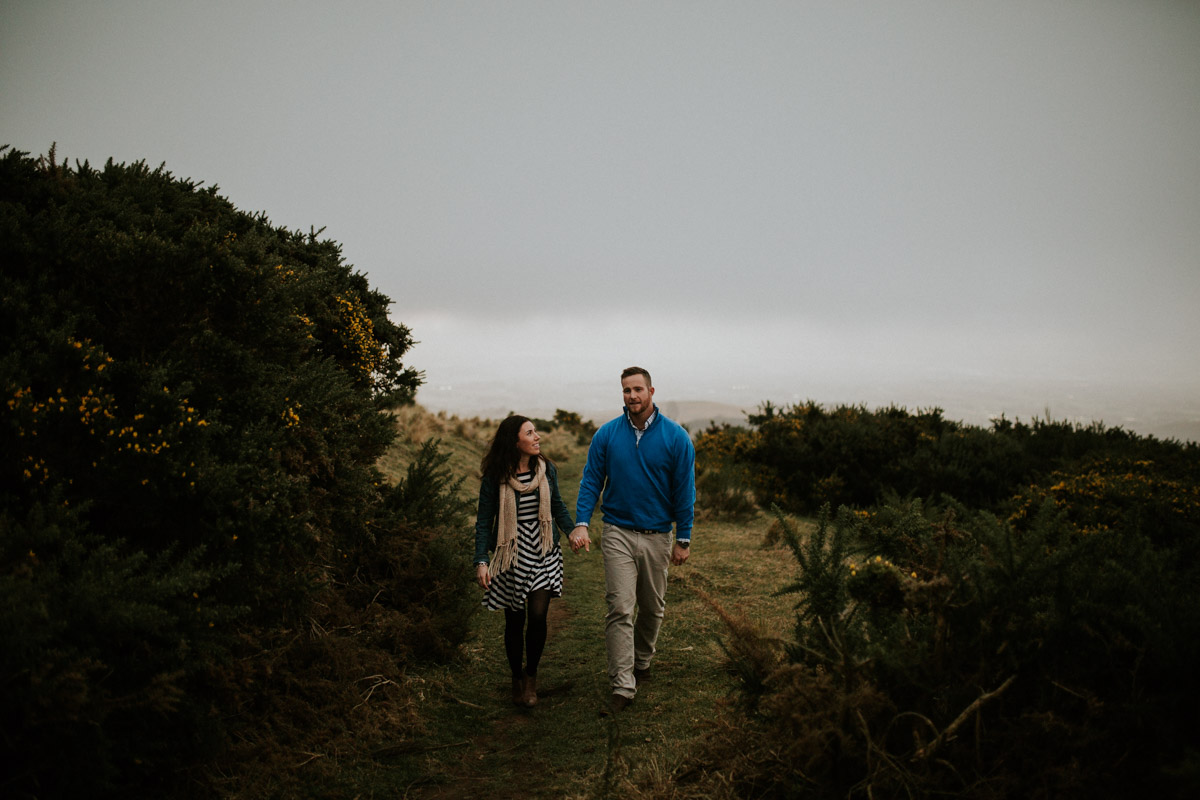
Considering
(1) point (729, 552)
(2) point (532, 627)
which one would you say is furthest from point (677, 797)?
(1) point (729, 552)

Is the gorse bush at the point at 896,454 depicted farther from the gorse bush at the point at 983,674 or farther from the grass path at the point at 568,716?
the gorse bush at the point at 983,674

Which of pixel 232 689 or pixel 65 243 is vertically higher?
pixel 65 243

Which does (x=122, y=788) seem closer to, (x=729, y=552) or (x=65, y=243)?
(x=65, y=243)

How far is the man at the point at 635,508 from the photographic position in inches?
198

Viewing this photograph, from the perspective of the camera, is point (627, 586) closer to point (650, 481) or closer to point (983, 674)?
point (650, 481)

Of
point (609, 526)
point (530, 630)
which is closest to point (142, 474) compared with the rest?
point (530, 630)

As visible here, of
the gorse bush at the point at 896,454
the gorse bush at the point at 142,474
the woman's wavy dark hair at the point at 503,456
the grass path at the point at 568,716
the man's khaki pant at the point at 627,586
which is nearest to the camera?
the gorse bush at the point at 142,474

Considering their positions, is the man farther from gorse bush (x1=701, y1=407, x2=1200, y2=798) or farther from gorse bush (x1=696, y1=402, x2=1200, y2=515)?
gorse bush (x1=696, y1=402, x2=1200, y2=515)

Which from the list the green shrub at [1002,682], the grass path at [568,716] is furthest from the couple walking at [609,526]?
the green shrub at [1002,682]

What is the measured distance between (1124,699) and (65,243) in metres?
6.19

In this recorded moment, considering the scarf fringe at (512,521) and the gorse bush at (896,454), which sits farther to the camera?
the gorse bush at (896,454)

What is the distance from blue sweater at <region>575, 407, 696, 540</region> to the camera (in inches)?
202

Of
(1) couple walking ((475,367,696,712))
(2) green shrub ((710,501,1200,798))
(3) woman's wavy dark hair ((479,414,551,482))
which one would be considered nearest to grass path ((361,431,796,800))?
(1) couple walking ((475,367,696,712))

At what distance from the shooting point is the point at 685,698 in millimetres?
5098
